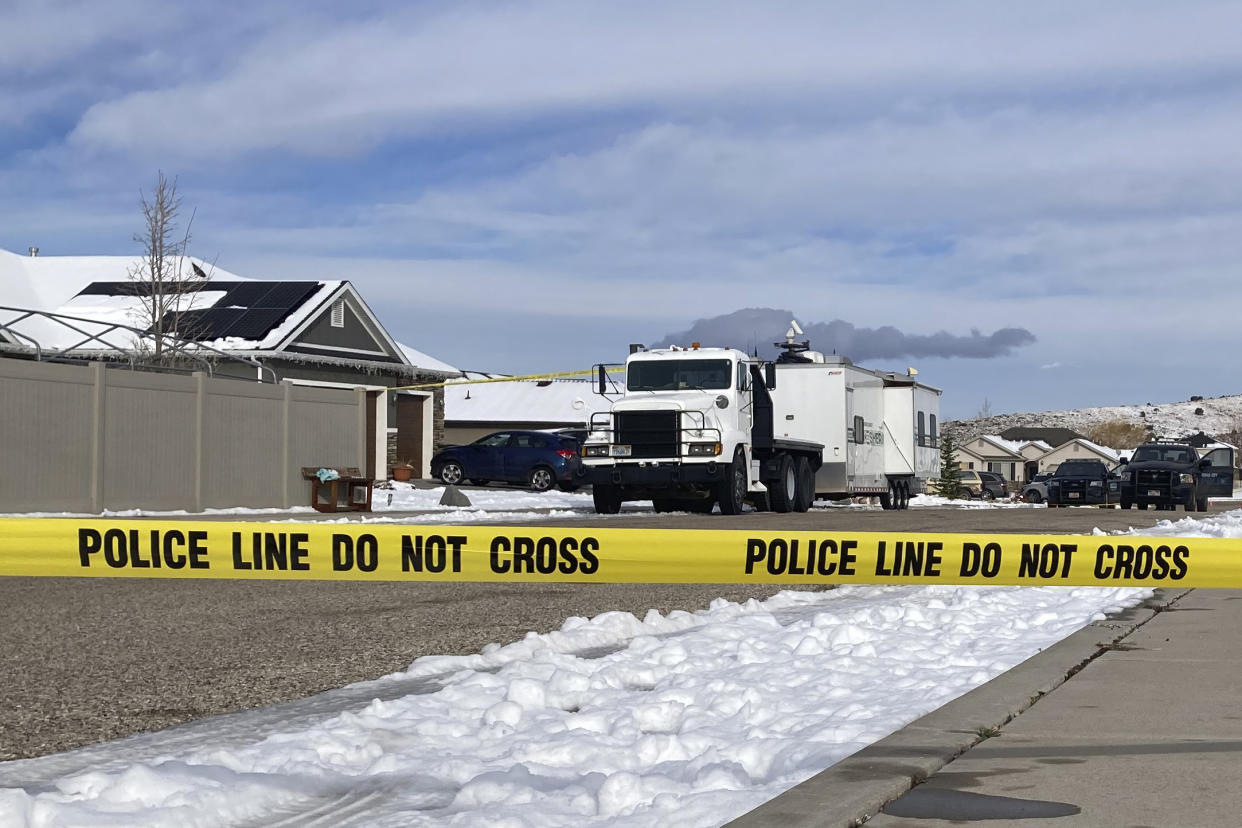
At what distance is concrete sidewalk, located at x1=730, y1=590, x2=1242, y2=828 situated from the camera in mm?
4602

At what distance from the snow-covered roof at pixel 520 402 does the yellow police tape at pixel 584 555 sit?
2479 inches

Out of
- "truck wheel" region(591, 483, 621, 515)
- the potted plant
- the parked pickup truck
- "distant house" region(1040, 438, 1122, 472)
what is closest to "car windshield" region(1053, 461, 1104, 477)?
the parked pickup truck

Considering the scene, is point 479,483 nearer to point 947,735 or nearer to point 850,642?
point 850,642

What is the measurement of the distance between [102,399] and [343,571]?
→ 829 inches

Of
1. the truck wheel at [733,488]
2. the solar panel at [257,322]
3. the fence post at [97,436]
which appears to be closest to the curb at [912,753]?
the truck wheel at [733,488]

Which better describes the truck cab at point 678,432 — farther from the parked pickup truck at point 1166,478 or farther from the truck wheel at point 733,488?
the parked pickup truck at point 1166,478

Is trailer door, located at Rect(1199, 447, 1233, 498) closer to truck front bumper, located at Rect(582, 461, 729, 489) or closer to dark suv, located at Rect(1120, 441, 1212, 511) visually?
dark suv, located at Rect(1120, 441, 1212, 511)

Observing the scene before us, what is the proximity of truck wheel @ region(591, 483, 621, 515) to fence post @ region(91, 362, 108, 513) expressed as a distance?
28.8 feet

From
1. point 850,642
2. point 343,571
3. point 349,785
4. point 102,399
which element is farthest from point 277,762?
point 102,399

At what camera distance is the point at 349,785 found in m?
5.53

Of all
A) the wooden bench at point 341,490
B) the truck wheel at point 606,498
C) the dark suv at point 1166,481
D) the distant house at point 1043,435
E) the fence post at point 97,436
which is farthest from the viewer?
the distant house at point 1043,435

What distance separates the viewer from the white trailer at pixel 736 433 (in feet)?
87.8

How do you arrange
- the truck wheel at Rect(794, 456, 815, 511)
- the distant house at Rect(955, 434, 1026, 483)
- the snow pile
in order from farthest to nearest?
the distant house at Rect(955, 434, 1026, 483) → the truck wheel at Rect(794, 456, 815, 511) → the snow pile

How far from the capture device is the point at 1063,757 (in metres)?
5.46
